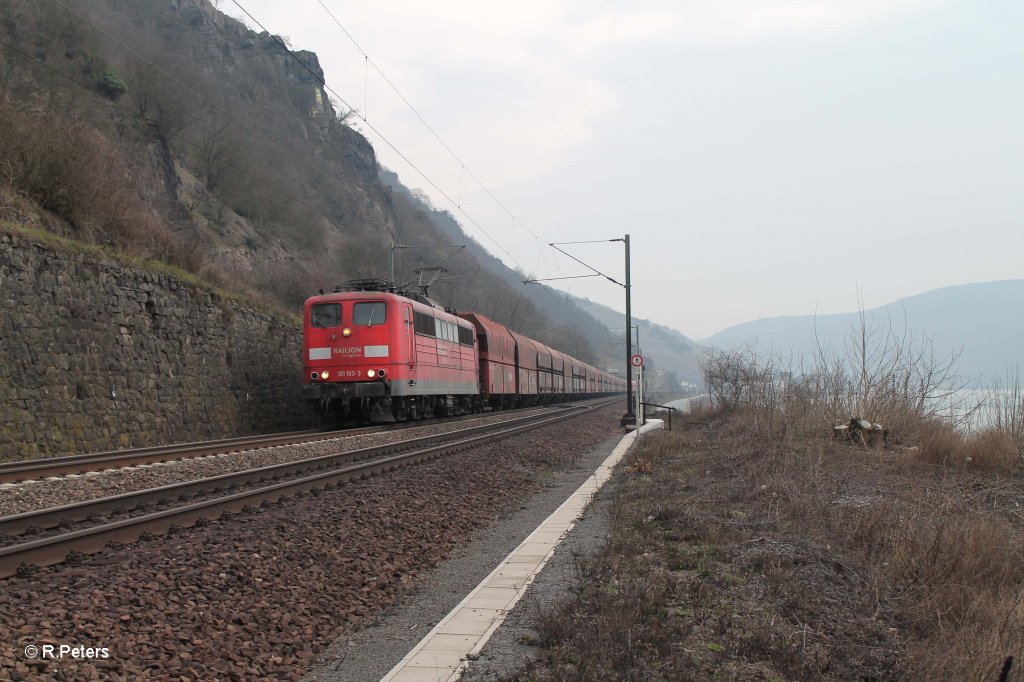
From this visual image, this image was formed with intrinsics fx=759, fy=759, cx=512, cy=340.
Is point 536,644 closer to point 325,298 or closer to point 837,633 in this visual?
point 837,633

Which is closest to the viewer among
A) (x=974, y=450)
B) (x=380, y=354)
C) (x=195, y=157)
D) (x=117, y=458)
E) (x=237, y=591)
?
(x=237, y=591)

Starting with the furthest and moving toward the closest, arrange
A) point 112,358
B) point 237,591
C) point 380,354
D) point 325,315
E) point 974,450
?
point 325,315, point 380,354, point 112,358, point 974,450, point 237,591

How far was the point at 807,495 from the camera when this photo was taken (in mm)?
8703

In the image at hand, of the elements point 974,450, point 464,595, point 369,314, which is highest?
point 369,314

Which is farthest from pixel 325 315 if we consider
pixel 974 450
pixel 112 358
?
pixel 974 450

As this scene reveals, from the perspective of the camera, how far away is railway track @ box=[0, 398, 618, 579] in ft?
19.4

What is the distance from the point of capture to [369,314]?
19.8m

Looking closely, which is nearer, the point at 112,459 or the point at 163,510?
the point at 163,510

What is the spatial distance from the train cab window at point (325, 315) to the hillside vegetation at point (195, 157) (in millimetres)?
3872

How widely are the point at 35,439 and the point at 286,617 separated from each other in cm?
1026

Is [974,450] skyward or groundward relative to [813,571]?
skyward

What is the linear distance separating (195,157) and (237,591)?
136 ft

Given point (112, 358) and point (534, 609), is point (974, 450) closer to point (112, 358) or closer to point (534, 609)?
point (534, 609)

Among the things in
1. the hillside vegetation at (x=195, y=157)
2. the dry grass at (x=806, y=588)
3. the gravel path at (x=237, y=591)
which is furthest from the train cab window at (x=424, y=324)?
the dry grass at (x=806, y=588)
